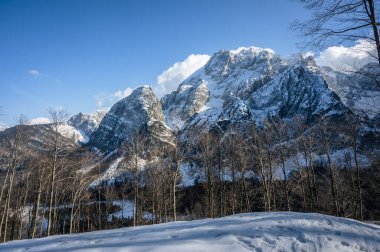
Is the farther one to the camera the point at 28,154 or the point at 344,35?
the point at 28,154

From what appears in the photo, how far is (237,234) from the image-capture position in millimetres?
7430

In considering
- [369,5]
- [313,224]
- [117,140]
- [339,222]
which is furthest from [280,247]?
[117,140]

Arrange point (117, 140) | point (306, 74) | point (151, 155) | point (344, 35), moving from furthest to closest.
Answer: point (117, 140), point (306, 74), point (151, 155), point (344, 35)

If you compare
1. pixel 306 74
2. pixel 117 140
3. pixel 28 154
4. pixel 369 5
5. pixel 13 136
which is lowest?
pixel 28 154

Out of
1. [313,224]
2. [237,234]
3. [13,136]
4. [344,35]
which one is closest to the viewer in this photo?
[237,234]

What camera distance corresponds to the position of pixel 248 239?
282 inches

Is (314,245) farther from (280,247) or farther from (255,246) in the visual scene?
(255,246)

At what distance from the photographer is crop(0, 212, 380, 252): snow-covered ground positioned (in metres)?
6.77

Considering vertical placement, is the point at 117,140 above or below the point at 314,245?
above

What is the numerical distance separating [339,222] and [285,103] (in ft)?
531

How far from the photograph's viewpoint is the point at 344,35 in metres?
8.95

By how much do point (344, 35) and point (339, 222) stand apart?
5.67 m

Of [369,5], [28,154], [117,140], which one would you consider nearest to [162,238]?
[369,5]

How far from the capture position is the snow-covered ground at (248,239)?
22.2ft
